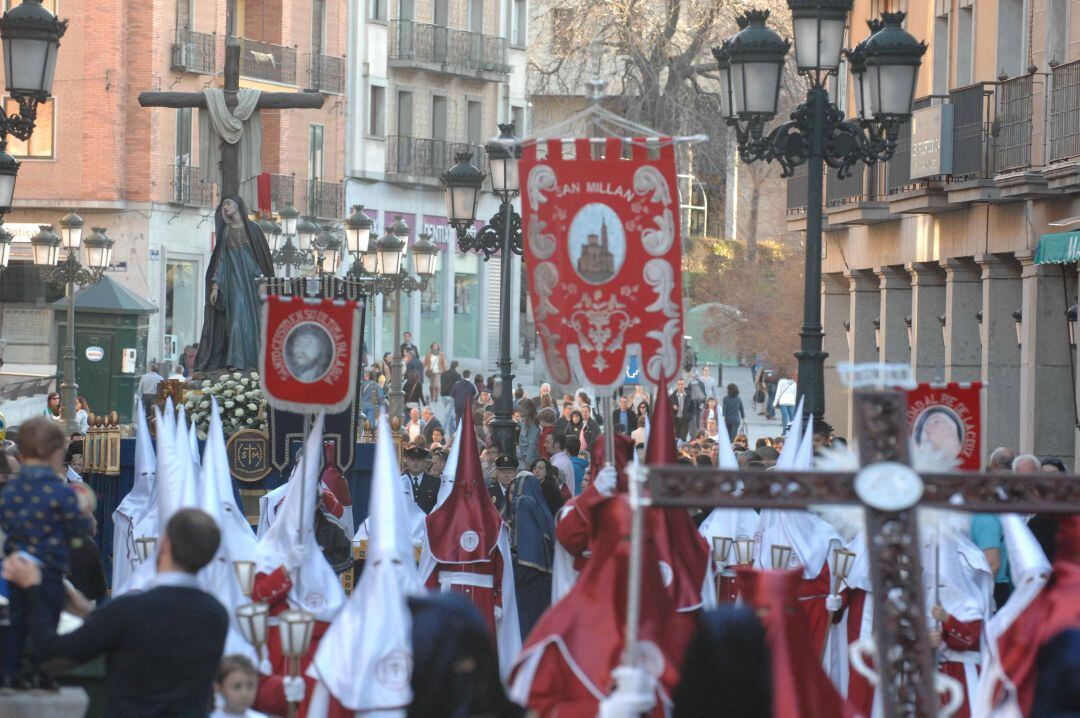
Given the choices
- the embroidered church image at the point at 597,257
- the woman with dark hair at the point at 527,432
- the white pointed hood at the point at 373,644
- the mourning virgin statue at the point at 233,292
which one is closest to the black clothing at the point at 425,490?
the mourning virgin statue at the point at 233,292

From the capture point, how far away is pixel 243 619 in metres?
9.11

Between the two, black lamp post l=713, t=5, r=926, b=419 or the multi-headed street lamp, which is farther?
the multi-headed street lamp

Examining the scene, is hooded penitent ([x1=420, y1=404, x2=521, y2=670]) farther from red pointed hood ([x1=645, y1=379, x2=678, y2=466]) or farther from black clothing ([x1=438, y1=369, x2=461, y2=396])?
black clothing ([x1=438, y1=369, x2=461, y2=396])

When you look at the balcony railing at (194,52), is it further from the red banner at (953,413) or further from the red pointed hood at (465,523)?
the red banner at (953,413)

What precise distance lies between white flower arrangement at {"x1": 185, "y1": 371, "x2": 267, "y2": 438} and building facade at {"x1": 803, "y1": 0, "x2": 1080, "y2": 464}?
22.1 feet

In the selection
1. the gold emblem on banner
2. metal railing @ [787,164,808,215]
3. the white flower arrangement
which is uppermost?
metal railing @ [787,164,808,215]

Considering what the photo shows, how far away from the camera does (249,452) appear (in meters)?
16.5

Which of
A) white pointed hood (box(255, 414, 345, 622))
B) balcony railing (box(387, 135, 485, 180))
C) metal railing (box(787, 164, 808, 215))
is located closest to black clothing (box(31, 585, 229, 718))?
white pointed hood (box(255, 414, 345, 622))

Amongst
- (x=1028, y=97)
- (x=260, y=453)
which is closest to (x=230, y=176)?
(x=260, y=453)

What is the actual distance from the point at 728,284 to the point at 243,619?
145ft

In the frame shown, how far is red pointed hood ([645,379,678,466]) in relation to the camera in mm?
10203

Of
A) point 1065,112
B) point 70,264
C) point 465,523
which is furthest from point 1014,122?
point 465,523

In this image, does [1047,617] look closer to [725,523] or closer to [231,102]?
[725,523]

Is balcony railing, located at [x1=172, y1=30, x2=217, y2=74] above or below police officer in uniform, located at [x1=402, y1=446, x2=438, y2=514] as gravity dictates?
above
